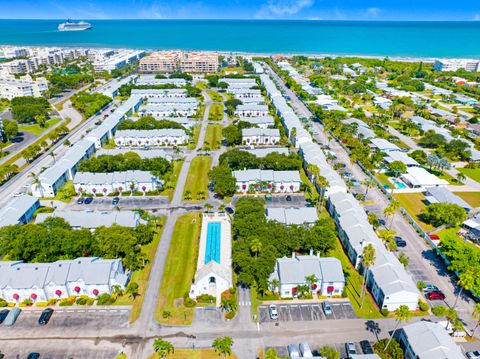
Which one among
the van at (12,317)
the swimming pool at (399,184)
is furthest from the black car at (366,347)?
the swimming pool at (399,184)

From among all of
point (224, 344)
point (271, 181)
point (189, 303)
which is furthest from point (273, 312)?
point (271, 181)

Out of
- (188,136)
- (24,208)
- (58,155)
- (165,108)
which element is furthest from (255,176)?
(165,108)

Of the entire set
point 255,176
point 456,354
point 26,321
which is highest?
point 255,176

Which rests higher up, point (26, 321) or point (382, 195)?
point (382, 195)

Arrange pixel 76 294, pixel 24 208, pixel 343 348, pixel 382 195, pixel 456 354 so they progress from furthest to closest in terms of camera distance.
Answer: pixel 382 195
pixel 24 208
pixel 76 294
pixel 343 348
pixel 456 354

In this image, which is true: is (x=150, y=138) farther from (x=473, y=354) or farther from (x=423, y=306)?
(x=473, y=354)

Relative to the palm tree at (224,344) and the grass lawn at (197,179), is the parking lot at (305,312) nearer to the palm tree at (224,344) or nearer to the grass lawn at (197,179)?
the palm tree at (224,344)

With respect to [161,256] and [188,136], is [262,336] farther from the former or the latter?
[188,136]
